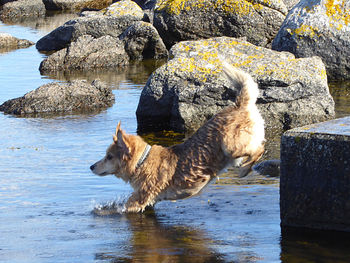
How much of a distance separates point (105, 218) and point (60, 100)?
5596mm

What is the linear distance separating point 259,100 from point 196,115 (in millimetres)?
1056

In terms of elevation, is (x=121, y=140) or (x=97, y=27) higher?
(x=97, y=27)

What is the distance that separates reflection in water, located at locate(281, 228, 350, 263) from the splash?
1990 mm

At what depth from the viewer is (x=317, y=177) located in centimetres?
568

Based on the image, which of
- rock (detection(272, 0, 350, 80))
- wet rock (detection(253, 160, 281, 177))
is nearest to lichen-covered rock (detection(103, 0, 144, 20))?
rock (detection(272, 0, 350, 80))

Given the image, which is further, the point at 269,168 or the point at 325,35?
the point at 325,35

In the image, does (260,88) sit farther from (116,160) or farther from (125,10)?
(125,10)

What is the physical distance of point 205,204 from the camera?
711 cm

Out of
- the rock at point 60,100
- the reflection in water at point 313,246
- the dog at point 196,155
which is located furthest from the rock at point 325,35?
the reflection in water at point 313,246

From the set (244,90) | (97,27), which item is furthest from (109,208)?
(97,27)

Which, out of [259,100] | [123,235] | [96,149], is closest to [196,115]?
[259,100]

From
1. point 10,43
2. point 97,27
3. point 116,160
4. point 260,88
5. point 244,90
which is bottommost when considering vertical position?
point 116,160

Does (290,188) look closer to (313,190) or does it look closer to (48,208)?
(313,190)

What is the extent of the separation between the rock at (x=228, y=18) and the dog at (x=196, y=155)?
381 inches
